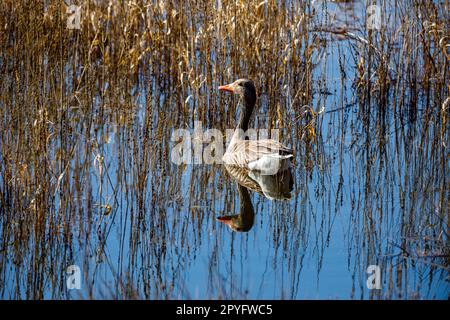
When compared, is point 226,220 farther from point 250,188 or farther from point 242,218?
point 250,188

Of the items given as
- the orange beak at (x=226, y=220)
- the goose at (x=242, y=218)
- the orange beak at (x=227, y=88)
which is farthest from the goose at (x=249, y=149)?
the orange beak at (x=226, y=220)

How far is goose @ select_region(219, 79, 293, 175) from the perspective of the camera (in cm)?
727

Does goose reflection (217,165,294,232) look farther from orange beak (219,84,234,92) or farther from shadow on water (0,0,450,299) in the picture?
orange beak (219,84,234,92)

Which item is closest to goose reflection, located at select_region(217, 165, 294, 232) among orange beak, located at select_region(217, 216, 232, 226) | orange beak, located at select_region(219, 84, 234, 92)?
orange beak, located at select_region(217, 216, 232, 226)

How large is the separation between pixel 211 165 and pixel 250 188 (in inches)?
28.7

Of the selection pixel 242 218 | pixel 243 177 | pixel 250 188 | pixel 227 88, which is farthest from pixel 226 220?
pixel 227 88

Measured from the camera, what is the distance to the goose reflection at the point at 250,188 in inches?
248

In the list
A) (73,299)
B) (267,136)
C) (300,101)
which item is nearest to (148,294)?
(73,299)

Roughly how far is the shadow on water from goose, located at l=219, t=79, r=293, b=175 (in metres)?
0.13

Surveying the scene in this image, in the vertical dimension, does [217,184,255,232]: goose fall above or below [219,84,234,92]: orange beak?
below

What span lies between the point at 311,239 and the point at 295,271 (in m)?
0.61

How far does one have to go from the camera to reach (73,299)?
4965 millimetres

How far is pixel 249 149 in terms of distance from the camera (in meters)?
7.64
